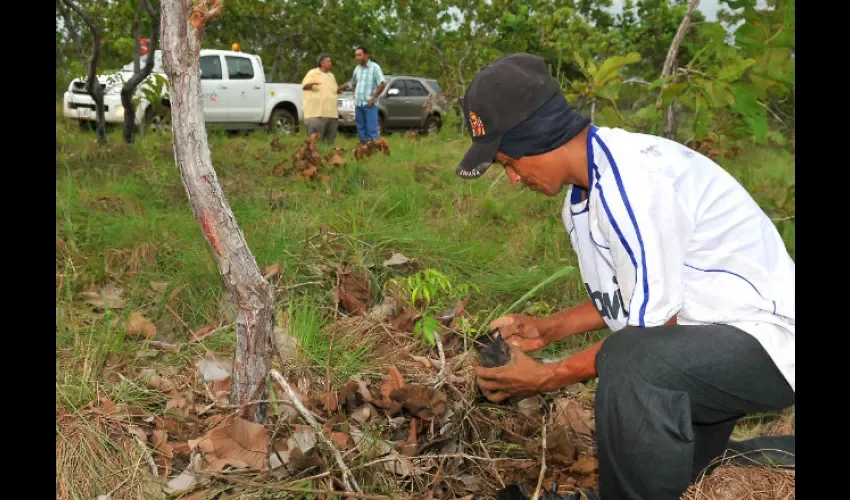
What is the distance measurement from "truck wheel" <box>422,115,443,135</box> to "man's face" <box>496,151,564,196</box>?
494 inches

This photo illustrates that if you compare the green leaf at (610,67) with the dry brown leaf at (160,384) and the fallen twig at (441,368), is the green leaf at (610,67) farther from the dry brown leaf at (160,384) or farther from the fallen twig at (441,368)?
the dry brown leaf at (160,384)

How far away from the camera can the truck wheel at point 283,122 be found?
11.8 meters

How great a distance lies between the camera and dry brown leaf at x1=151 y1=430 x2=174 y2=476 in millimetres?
1970

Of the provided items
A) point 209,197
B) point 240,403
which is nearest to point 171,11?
point 209,197

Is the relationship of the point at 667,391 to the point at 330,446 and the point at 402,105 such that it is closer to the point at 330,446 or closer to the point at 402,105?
the point at 330,446

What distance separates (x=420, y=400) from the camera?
210cm

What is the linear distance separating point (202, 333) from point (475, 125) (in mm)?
1512

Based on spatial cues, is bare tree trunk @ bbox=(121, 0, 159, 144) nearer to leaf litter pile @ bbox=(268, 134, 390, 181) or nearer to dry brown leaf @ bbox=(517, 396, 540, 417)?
leaf litter pile @ bbox=(268, 134, 390, 181)

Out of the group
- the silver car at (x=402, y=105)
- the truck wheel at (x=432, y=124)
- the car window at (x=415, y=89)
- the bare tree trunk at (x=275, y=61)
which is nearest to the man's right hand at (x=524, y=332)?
the silver car at (x=402, y=105)

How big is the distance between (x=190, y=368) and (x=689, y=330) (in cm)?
167

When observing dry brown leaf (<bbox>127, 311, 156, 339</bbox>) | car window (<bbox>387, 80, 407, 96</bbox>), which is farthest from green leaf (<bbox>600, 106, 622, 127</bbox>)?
car window (<bbox>387, 80, 407, 96</bbox>)

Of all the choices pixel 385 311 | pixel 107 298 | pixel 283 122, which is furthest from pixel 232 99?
Answer: pixel 385 311

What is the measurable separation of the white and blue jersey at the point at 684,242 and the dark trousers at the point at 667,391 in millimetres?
68
